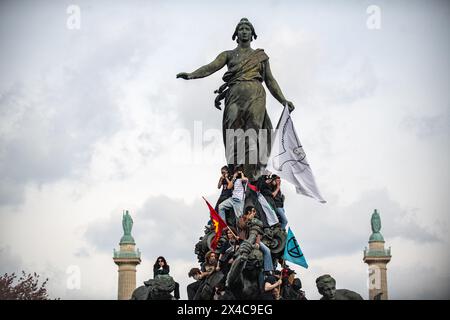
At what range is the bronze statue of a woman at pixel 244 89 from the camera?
102 feet

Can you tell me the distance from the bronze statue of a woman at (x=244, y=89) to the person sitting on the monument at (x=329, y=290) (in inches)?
169

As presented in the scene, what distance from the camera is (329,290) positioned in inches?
1074

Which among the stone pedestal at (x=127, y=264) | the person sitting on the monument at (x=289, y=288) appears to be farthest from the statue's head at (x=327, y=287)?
the stone pedestal at (x=127, y=264)

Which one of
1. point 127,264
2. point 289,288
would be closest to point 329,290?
point 289,288

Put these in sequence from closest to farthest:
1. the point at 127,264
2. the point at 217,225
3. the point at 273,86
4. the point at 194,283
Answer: the point at 194,283 → the point at 217,225 → the point at 273,86 → the point at 127,264

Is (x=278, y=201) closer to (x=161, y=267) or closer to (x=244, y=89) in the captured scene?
(x=244, y=89)

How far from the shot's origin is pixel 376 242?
222ft

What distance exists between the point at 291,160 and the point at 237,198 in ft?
6.26

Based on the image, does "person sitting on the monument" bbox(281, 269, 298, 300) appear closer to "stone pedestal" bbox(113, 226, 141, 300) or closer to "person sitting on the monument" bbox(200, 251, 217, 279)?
"person sitting on the monument" bbox(200, 251, 217, 279)
